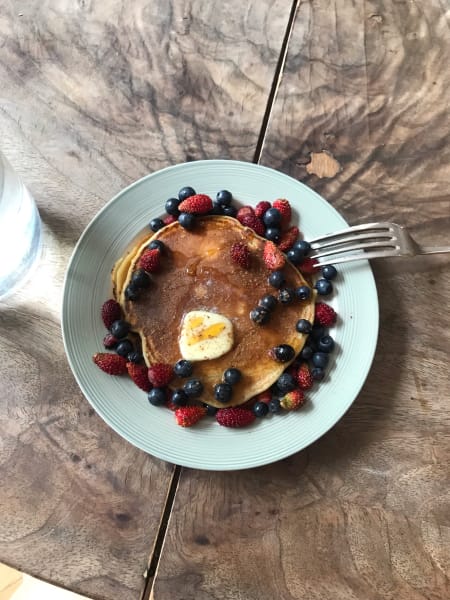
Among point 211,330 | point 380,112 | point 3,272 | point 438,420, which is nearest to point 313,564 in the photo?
point 438,420

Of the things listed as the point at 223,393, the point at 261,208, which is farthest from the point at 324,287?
the point at 223,393

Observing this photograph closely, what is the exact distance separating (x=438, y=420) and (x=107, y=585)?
92cm

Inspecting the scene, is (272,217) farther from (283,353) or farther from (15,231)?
(15,231)

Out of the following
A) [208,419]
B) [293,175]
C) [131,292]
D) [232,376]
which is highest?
[293,175]

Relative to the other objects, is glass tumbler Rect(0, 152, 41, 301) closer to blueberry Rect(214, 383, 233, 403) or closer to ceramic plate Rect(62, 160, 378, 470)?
ceramic plate Rect(62, 160, 378, 470)

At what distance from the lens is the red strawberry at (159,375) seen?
1.29 meters

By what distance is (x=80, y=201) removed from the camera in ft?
5.04

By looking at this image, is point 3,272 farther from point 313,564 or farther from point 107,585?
point 313,564

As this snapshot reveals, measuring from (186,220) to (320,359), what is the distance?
0.48 metres

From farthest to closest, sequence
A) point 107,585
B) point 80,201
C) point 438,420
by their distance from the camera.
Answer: point 80,201
point 438,420
point 107,585

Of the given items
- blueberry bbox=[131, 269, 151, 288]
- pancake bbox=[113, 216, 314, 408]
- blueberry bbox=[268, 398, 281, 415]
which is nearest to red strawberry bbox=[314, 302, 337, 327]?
pancake bbox=[113, 216, 314, 408]

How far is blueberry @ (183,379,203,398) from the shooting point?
129cm

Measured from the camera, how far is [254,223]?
1.41 m

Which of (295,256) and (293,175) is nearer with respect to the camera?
(295,256)
